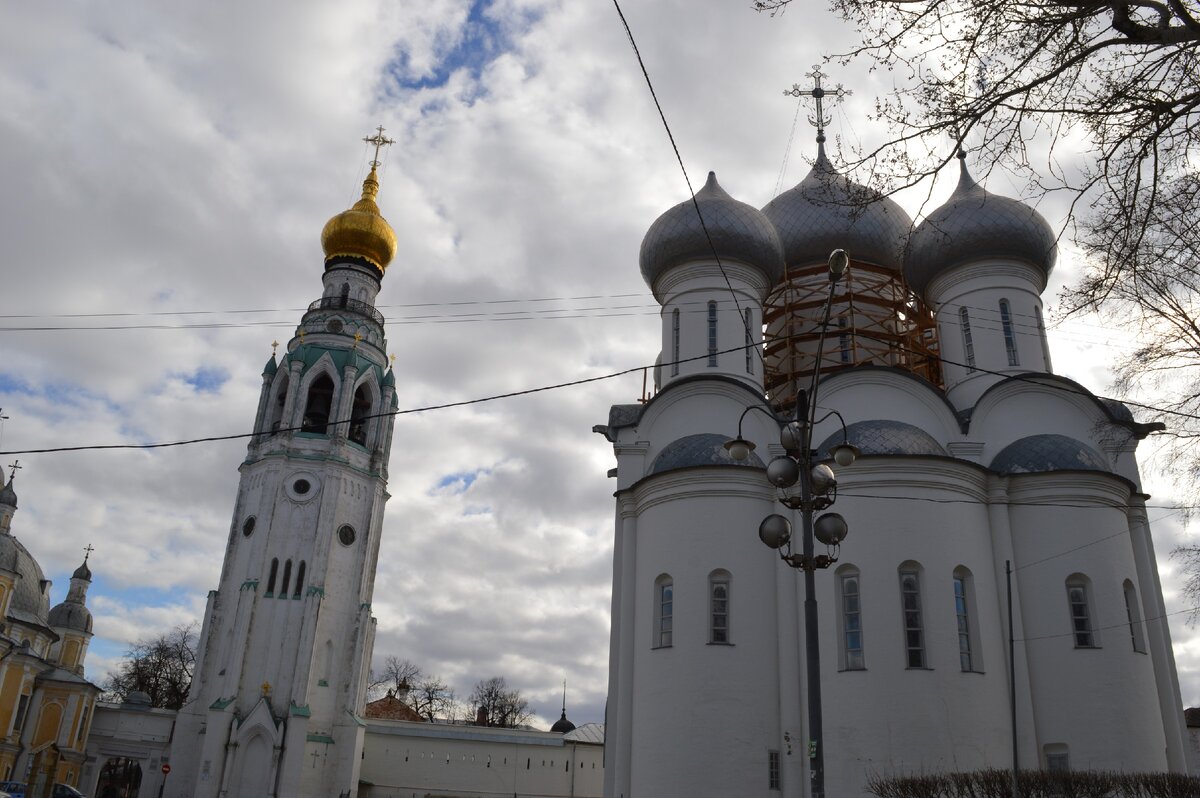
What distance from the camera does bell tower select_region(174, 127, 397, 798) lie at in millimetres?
25984

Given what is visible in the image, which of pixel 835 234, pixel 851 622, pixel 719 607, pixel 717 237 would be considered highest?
pixel 835 234

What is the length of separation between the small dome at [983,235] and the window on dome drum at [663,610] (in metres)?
8.59

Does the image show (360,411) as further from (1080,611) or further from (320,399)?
(1080,611)

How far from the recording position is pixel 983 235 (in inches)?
790

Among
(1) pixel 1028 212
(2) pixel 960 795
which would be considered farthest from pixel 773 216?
(2) pixel 960 795

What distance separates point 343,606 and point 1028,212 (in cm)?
2113

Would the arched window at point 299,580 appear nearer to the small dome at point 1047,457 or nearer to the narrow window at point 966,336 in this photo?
the narrow window at point 966,336

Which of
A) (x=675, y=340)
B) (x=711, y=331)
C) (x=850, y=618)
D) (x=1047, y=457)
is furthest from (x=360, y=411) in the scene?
(x=1047, y=457)

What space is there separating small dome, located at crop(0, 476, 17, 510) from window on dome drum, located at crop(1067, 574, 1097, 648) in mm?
36202

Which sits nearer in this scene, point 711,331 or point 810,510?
point 810,510

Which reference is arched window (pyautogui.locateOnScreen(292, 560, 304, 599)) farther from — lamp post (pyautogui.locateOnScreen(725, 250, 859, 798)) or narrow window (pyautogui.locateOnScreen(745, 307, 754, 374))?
lamp post (pyautogui.locateOnScreen(725, 250, 859, 798))

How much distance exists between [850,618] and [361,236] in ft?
79.1

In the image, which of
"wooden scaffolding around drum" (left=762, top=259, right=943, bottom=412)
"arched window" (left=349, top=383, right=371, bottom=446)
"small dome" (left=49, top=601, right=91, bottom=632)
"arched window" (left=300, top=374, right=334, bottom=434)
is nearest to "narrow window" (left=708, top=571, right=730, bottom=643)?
"wooden scaffolding around drum" (left=762, top=259, right=943, bottom=412)

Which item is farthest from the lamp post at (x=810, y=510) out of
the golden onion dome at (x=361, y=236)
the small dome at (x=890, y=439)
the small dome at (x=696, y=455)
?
the golden onion dome at (x=361, y=236)
